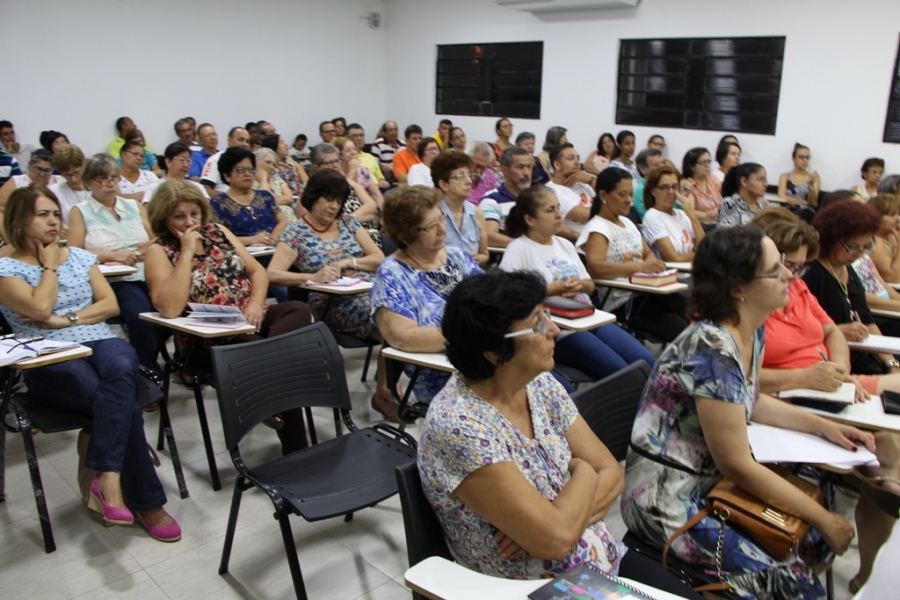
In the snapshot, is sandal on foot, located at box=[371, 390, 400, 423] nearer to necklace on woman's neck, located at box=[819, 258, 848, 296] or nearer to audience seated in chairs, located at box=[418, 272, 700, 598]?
audience seated in chairs, located at box=[418, 272, 700, 598]

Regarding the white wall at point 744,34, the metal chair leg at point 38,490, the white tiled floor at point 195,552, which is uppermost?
the white wall at point 744,34

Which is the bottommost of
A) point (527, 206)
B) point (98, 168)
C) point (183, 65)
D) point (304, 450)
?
point (304, 450)

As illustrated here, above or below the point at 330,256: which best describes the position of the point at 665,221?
above

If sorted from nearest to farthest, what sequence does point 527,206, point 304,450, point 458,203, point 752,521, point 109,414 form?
point 752,521 < point 304,450 < point 109,414 < point 527,206 < point 458,203

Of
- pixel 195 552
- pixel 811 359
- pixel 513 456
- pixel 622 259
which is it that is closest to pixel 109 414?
pixel 195 552

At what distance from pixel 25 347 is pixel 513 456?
1.82 m

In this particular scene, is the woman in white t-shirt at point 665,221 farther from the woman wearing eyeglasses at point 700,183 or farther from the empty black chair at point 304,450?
the empty black chair at point 304,450

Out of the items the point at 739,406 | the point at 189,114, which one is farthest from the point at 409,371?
the point at 189,114

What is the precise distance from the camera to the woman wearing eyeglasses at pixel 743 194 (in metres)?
4.85

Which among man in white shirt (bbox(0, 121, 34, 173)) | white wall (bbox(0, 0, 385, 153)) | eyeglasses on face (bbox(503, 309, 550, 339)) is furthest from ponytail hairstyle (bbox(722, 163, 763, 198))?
man in white shirt (bbox(0, 121, 34, 173))

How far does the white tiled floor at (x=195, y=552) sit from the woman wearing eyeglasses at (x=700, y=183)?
365 centimetres

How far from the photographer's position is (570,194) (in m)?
4.99

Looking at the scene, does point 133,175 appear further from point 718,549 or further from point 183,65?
point 718,549

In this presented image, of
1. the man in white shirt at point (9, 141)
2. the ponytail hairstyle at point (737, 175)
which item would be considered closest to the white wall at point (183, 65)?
the man in white shirt at point (9, 141)
